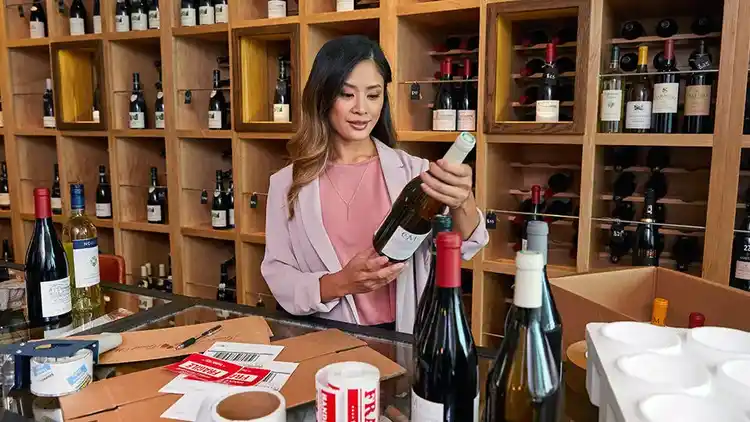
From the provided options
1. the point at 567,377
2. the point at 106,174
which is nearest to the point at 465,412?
the point at 567,377

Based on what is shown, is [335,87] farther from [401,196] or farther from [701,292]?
[701,292]

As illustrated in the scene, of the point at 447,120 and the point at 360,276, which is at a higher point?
the point at 447,120

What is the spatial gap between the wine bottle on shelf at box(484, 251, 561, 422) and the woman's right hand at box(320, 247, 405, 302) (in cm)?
36

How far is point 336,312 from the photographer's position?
1.14 meters

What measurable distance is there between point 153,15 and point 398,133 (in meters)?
1.21

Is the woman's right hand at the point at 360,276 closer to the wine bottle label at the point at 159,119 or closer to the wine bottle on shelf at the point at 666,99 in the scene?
the wine bottle on shelf at the point at 666,99

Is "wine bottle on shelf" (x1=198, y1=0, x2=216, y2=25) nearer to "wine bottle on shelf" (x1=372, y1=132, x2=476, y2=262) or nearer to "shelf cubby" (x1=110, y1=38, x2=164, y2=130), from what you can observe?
"shelf cubby" (x1=110, y1=38, x2=164, y2=130)

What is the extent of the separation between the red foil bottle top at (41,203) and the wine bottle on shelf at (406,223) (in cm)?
60

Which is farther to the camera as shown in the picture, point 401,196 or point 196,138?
point 196,138

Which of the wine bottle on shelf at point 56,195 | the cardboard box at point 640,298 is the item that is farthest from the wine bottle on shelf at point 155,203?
the cardboard box at point 640,298

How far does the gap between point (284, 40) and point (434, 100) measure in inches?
25.6

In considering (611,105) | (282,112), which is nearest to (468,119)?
(611,105)

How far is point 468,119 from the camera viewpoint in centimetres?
183

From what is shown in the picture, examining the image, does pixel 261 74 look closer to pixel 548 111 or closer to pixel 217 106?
pixel 217 106
